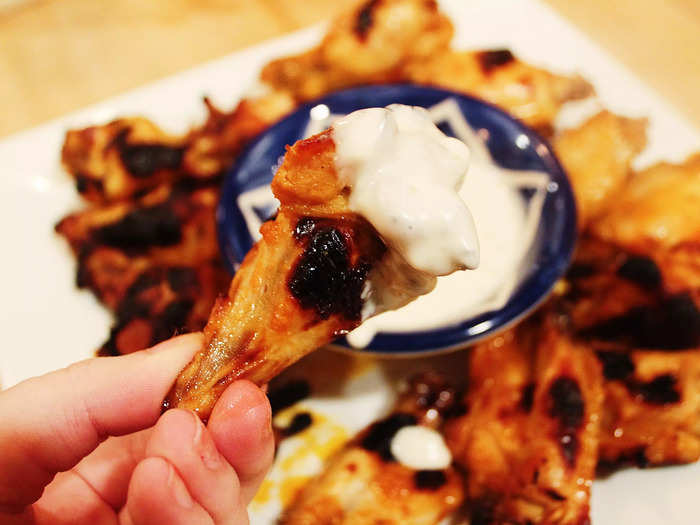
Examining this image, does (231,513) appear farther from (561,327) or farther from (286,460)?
(561,327)

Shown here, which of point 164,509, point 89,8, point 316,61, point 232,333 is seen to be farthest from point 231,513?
point 89,8

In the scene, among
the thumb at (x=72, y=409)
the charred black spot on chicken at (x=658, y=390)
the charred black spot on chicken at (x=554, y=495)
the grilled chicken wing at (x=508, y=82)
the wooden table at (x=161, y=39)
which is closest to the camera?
the thumb at (x=72, y=409)

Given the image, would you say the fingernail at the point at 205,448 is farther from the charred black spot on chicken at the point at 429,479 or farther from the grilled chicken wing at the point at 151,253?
the grilled chicken wing at the point at 151,253

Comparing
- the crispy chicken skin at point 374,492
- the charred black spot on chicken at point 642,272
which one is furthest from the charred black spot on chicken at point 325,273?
the charred black spot on chicken at point 642,272

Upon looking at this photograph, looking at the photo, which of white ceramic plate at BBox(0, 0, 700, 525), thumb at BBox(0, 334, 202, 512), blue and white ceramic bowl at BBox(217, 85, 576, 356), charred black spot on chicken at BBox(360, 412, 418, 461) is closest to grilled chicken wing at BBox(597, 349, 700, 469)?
white ceramic plate at BBox(0, 0, 700, 525)

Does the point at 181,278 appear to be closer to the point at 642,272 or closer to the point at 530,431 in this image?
the point at 530,431

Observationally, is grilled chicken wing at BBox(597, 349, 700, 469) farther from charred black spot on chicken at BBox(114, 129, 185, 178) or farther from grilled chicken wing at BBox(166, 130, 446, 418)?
charred black spot on chicken at BBox(114, 129, 185, 178)

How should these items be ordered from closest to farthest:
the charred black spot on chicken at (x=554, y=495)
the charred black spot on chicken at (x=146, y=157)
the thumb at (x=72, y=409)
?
the thumb at (x=72, y=409) < the charred black spot on chicken at (x=554, y=495) < the charred black spot on chicken at (x=146, y=157)
